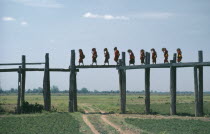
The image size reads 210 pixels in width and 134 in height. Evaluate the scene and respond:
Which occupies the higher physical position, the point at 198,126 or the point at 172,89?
the point at 172,89

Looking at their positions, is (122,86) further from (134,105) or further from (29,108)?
(134,105)

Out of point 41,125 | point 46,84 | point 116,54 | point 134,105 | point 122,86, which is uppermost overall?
point 116,54

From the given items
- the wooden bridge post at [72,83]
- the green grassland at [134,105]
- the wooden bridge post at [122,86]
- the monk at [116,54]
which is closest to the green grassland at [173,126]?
the wooden bridge post at [122,86]

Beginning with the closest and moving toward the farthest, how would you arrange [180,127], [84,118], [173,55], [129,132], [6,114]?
[129,132]
[180,127]
[84,118]
[173,55]
[6,114]

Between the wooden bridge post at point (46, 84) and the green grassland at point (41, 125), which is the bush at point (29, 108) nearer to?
the wooden bridge post at point (46, 84)

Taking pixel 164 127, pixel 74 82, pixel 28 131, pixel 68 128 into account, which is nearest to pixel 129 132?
pixel 164 127

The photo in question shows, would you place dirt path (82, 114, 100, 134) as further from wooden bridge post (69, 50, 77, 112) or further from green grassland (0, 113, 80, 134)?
wooden bridge post (69, 50, 77, 112)

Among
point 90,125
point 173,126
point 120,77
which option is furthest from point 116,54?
point 173,126

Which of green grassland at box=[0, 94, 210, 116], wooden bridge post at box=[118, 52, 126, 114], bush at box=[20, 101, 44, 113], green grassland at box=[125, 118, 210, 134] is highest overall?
wooden bridge post at box=[118, 52, 126, 114]

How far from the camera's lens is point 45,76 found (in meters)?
25.0

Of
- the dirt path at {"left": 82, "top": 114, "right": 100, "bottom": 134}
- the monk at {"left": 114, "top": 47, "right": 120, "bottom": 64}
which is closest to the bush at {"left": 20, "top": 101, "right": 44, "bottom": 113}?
the dirt path at {"left": 82, "top": 114, "right": 100, "bottom": 134}

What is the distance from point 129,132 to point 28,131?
15.3 ft

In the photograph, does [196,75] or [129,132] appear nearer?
[129,132]

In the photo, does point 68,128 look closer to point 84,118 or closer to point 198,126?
point 84,118
